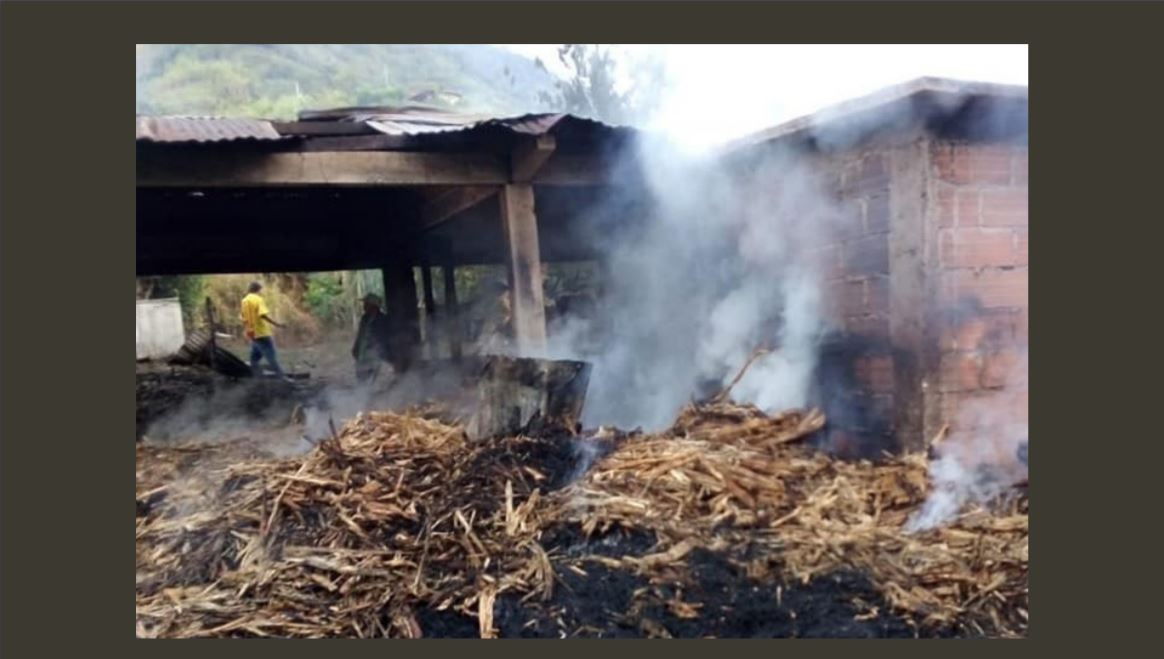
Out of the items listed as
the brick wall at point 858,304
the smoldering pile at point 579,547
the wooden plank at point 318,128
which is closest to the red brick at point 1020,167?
the brick wall at point 858,304

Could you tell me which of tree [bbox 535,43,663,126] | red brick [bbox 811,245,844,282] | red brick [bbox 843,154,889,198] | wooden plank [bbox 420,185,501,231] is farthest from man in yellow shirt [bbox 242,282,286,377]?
tree [bbox 535,43,663,126]

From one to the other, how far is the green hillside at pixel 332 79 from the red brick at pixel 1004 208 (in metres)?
27.9

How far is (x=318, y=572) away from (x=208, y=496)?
159 cm

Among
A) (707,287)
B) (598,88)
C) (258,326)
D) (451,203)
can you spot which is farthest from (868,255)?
(598,88)

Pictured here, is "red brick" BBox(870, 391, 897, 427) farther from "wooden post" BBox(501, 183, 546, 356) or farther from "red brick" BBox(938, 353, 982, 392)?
"wooden post" BBox(501, 183, 546, 356)

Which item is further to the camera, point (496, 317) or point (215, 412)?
point (496, 317)

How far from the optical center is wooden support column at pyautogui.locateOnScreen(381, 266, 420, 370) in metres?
12.2

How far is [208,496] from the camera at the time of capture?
223 inches

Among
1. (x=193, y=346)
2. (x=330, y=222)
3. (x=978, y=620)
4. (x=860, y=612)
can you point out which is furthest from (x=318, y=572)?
(x=193, y=346)

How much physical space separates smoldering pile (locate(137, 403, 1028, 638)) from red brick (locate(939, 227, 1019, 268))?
1336 mm

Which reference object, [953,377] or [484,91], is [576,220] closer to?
[953,377]

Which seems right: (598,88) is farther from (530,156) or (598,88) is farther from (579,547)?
(579,547)

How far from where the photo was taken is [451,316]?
13.7 m

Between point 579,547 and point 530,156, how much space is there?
11.2ft
